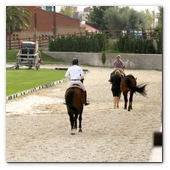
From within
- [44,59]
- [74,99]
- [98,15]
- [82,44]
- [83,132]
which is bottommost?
[83,132]

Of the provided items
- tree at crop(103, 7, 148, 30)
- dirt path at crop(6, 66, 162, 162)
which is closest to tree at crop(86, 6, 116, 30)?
tree at crop(103, 7, 148, 30)

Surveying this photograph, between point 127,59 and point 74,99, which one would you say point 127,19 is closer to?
point 127,59

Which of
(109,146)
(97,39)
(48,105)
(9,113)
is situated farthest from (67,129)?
(97,39)

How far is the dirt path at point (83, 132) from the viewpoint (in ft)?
24.3

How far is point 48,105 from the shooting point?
48.3 ft

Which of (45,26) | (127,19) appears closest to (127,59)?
(127,19)

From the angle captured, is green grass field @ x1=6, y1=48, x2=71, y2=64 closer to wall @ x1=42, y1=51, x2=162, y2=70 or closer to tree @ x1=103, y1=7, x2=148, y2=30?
wall @ x1=42, y1=51, x2=162, y2=70

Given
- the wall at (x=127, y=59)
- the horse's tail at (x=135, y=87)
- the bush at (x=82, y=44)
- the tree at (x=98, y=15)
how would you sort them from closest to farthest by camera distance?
the horse's tail at (x=135, y=87) < the wall at (x=127, y=59) < the bush at (x=82, y=44) < the tree at (x=98, y=15)

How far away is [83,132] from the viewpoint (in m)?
9.79

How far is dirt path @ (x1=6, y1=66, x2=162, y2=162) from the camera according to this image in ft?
24.3

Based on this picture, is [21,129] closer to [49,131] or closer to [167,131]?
[49,131]

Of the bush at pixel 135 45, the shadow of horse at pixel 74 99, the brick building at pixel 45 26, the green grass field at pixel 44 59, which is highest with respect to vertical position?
the brick building at pixel 45 26

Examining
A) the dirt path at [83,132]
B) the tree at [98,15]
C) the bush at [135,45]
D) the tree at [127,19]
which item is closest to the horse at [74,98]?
the dirt path at [83,132]

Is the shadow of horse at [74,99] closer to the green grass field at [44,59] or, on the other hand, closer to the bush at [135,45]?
the bush at [135,45]
